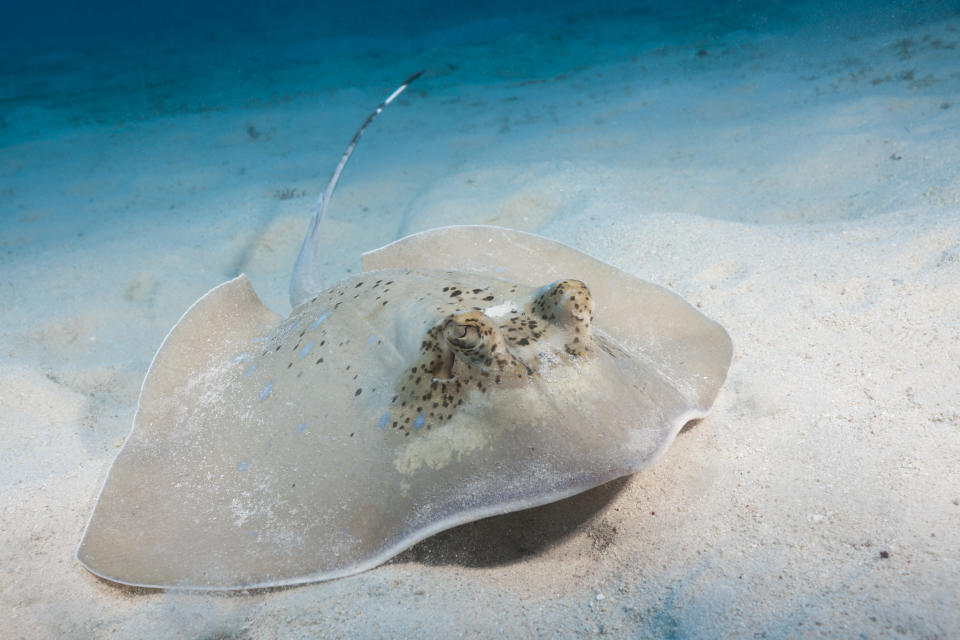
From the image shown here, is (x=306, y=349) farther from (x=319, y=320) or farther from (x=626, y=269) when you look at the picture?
(x=626, y=269)

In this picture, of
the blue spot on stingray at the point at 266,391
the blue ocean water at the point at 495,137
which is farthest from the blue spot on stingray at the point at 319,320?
the blue ocean water at the point at 495,137

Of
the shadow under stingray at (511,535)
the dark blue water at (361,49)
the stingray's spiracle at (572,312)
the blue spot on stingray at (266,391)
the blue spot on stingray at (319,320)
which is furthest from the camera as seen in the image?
the dark blue water at (361,49)

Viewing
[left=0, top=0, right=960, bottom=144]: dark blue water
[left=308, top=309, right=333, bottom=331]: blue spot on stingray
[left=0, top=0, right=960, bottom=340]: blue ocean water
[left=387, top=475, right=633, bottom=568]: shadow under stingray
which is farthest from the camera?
[left=0, top=0, right=960, bottom=144]: dark blue water

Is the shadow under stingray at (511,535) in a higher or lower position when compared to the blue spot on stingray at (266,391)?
lower

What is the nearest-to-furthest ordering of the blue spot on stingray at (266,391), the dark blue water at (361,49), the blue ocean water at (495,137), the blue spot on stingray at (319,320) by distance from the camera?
the blue spot on stingray at (266,391) → the blue spot on stingray at (319,320) → the blue ocean water at (495,137) → the dark blue water at (361,49)

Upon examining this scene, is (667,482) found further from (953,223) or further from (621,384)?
(953,223)

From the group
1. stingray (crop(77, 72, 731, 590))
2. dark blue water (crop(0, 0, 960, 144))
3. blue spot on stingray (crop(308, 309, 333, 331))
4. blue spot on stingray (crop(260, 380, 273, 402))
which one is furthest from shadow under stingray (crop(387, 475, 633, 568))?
dark blue water (crop(0, 0, 960, 144))

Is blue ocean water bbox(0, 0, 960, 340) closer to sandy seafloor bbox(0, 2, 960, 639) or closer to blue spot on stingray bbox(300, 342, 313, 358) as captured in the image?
sandy seafloor bbox(0, 2, 960, 639)

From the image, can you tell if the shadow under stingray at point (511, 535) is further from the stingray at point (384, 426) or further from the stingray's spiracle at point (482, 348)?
the stingray's spiracle at point (482, 348)

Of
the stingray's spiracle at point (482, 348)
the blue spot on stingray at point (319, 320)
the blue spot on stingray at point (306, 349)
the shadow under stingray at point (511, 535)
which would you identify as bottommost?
the shadow under stingray at point (511, 535)
